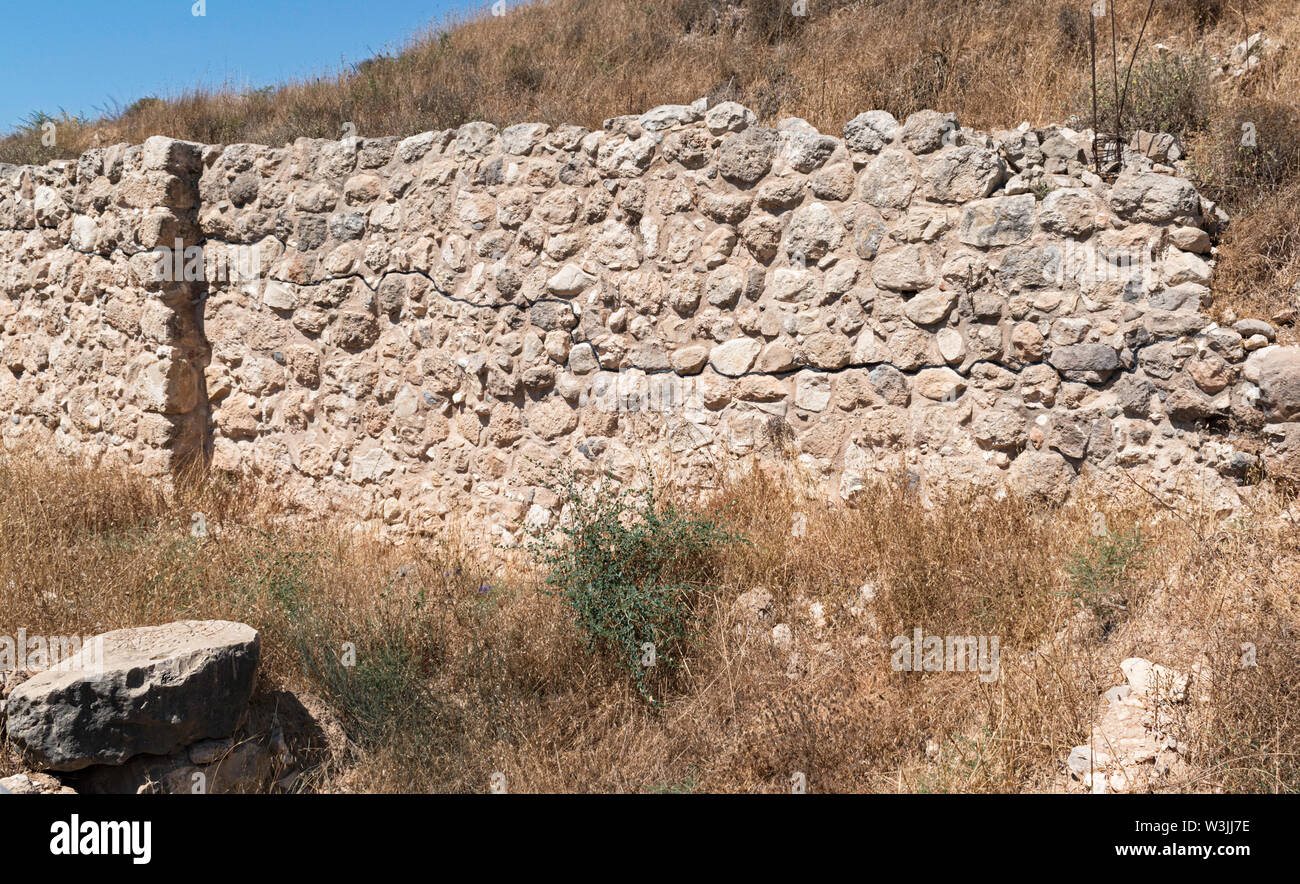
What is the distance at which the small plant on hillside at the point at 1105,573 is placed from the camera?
3.63 m

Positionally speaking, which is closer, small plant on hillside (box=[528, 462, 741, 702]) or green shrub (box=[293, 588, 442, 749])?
green shrub (box=[293, 588, 442, 749])

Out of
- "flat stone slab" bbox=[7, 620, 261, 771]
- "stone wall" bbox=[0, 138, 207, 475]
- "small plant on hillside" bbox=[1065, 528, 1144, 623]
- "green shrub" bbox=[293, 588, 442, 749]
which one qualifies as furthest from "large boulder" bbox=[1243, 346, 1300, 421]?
"stone wall" bbox=[0, 138, 207, 475]

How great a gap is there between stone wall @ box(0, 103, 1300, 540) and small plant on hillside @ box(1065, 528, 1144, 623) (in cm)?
46

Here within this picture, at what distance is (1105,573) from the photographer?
371 centimetres

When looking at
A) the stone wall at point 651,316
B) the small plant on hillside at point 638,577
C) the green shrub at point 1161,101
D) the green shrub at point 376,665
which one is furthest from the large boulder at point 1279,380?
the green shrub at point 376,665

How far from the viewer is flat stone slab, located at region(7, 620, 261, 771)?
3.09m

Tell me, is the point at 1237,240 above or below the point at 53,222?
below

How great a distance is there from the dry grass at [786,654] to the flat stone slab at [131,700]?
55 cm

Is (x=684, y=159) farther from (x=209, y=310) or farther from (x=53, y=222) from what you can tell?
(x=53, y=222)

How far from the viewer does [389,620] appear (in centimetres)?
425

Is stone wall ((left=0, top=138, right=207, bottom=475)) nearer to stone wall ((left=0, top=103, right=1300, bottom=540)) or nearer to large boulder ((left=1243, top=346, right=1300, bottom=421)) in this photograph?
stone wall ((left=0, top=103, right=1300, bottom=540))

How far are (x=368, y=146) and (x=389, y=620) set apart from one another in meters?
3.26

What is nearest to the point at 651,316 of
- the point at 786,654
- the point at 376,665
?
the point at 786,654
